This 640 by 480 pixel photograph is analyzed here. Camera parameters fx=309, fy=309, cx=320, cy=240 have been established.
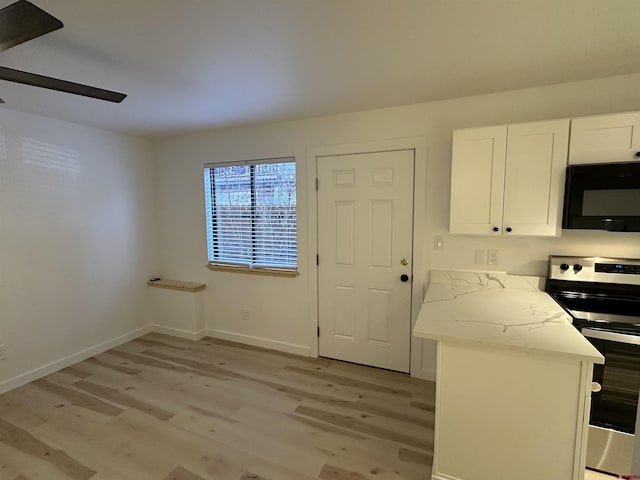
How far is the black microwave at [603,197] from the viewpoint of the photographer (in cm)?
184

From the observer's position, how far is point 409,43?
5.32 ft

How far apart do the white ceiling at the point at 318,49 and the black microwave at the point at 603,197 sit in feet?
2.14

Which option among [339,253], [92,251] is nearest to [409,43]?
[339,253]

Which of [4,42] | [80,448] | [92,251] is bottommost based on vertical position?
[80,448]

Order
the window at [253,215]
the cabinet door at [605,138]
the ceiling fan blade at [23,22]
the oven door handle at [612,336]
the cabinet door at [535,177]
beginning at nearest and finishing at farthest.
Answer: the ceiling fan blade at [23,22] → the oven door handle at [612,336] → the cabinet door at [605,138] → the cabinet door at [535,177] → the window at [253,215]

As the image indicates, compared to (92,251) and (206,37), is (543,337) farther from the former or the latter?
(92,251)

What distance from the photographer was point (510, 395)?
153 cm

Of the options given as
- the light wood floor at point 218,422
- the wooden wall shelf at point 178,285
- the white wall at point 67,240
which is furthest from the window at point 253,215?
the light wood floor at point 218,422

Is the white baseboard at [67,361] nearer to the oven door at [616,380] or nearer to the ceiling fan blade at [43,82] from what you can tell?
the ceiling fan blade at [43,82]

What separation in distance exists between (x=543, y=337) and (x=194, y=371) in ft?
9.35

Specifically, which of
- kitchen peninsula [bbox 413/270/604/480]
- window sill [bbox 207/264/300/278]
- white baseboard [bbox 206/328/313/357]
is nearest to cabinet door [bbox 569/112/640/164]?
kitchen peninsula [bbox 413/270/604/480]

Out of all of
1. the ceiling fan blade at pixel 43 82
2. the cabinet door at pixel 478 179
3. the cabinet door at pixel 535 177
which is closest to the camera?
the ceiling fan blade at pixel 43 82

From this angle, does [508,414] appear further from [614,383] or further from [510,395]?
[614,383]

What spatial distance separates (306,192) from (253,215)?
2.38 feet
